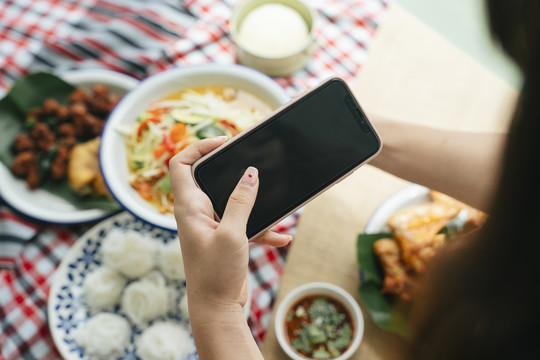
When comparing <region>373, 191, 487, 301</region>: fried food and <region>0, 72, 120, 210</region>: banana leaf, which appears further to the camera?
<region>0, 72, 120, 210</region>: banana leaf

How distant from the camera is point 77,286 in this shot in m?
1.00

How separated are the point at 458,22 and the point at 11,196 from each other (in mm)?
1436

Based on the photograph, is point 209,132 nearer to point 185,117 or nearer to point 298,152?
point 185,117

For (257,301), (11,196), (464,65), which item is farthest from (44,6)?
(464,65)

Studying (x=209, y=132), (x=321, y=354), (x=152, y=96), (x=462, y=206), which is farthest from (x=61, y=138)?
(x=462, y=206)

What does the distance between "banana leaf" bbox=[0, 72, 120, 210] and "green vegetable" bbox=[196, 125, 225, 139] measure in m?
0.32

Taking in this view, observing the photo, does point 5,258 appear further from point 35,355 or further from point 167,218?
point 167,218

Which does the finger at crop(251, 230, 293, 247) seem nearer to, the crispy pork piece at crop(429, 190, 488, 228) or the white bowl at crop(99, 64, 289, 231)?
the white bowl at crop(99, 64, 289, 231)

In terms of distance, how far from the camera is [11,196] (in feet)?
3.46

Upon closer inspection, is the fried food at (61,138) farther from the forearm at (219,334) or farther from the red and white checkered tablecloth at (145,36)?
the forearm at (219,334)

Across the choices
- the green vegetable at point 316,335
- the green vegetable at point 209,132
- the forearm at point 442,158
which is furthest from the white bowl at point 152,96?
the green vegetable at point 316,335

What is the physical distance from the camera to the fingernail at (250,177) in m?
0.70

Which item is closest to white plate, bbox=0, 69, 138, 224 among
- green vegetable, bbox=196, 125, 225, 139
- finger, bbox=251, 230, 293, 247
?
green vegetable, bbox=196, 125, 225, 139

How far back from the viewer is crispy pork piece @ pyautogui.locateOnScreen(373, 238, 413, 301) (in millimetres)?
917
